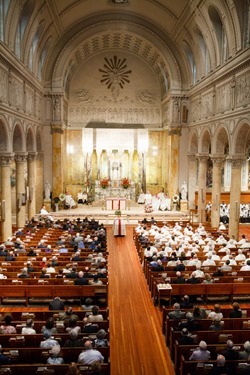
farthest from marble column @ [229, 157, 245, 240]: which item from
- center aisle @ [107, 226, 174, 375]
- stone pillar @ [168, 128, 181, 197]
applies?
stone pillar @ [168, 128, 181, 197]

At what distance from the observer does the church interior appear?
2067 centimetres

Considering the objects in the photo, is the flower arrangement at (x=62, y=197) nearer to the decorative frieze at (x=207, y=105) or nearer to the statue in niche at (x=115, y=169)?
the statue in niche at (x=115, y=169)

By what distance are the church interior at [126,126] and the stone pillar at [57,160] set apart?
0.09m

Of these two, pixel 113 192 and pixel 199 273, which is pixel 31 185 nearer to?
pixel 113 192

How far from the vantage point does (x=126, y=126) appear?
130 ft

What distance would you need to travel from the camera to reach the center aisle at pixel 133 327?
397 inches

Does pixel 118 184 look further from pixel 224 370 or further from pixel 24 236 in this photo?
pixel 224 370

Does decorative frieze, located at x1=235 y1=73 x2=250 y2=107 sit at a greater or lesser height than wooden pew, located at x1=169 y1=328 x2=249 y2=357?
greater

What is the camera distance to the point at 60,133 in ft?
113

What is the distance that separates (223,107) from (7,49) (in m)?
13.1

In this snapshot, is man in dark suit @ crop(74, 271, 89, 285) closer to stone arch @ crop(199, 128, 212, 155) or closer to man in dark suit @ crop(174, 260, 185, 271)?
man in dark suit @ crop(174, 260, 185, 271)

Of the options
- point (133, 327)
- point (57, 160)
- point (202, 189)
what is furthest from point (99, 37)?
point (133, 327)

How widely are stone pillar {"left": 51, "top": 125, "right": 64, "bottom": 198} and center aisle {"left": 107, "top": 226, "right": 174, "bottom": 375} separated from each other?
1619 centimetres

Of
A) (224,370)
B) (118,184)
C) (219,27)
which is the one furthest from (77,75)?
(224,370)
